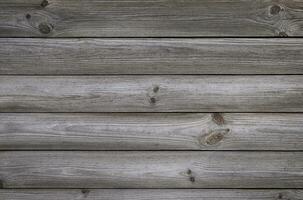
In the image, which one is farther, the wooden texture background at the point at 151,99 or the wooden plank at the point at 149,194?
the wooden plank at the point at 149,194

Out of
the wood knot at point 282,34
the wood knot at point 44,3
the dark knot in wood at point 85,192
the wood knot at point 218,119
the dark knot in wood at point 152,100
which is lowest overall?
the dark knot in wood at point 85,192

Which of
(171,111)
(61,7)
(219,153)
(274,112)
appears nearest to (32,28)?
(61,7)

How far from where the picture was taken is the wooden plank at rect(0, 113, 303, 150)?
138 cm

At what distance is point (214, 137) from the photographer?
4.57ft

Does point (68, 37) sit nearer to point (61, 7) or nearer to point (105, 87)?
point (61, 7)

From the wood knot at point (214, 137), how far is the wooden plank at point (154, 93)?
0.27 ft

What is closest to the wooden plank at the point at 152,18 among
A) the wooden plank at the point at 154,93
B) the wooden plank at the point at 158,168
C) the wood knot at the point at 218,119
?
the wooden plank at the point at 154,93

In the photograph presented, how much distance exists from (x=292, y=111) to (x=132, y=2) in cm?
70

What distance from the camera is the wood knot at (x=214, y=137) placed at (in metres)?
1.39

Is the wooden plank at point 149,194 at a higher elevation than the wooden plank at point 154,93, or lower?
lower

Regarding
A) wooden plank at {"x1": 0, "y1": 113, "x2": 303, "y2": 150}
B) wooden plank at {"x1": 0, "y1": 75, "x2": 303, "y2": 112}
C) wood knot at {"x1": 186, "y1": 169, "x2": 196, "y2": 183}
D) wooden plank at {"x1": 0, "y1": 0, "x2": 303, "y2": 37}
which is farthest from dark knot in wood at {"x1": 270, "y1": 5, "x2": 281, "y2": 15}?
wood knot at {"x1": 186, "y1": 169, "x2": 196, "y2": 183}

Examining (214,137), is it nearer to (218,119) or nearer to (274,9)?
(218,119)

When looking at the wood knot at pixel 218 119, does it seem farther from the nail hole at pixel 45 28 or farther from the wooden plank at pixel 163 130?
the nail hole at pixel 45 28

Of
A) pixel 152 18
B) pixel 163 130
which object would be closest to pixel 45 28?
pixel 152 18
